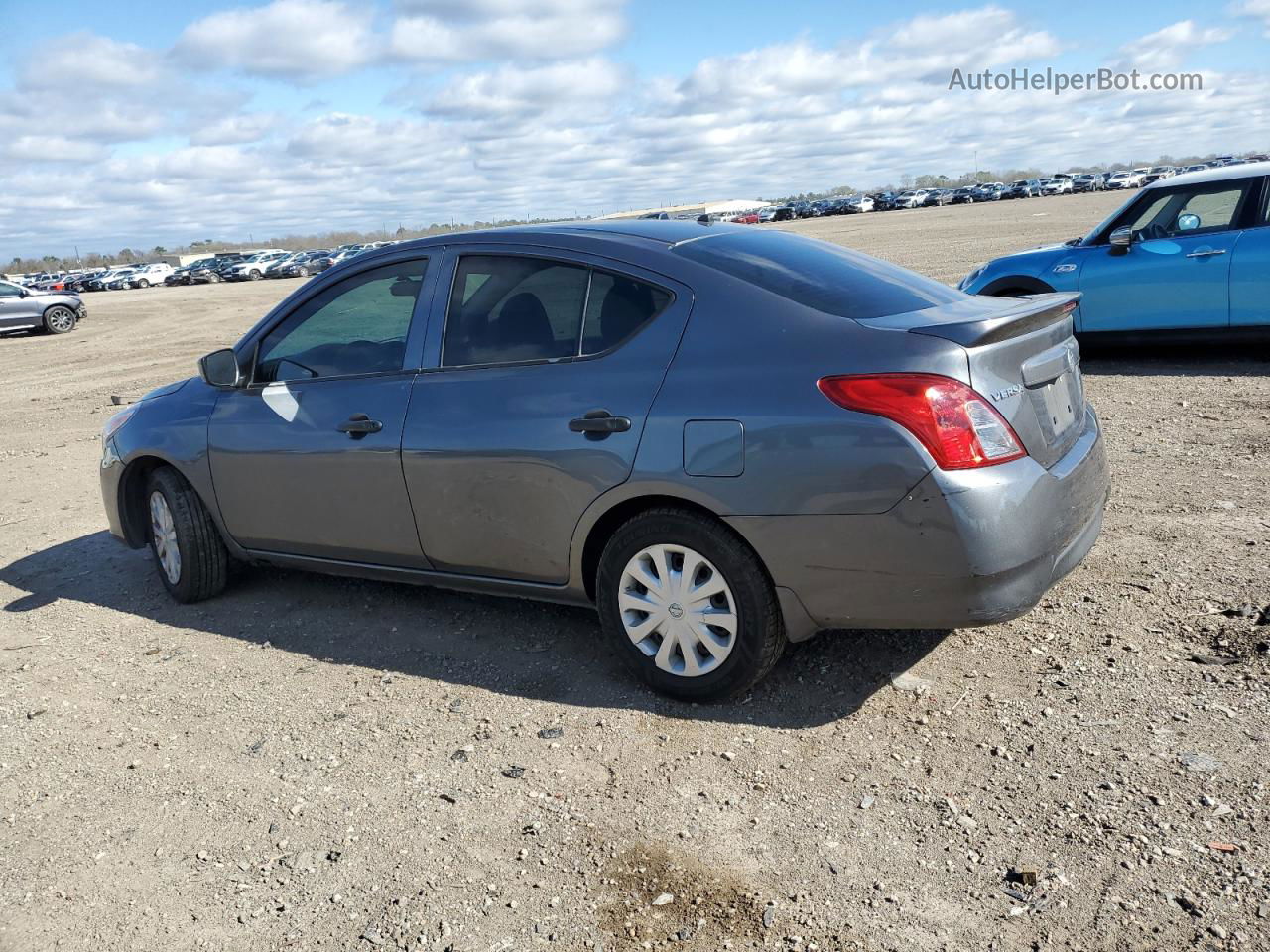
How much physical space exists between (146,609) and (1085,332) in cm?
810

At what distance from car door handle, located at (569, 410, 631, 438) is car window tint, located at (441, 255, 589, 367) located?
0.98 ft

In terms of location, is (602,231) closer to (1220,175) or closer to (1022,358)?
(1022,358)

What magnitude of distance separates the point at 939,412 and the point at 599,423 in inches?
46.8

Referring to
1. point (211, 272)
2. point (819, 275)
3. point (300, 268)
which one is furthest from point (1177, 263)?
point (211, 272)

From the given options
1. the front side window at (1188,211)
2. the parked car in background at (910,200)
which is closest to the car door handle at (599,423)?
the front side window at (1188,211)

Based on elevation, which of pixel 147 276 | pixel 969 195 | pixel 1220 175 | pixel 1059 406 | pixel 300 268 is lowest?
pixel 1059 406

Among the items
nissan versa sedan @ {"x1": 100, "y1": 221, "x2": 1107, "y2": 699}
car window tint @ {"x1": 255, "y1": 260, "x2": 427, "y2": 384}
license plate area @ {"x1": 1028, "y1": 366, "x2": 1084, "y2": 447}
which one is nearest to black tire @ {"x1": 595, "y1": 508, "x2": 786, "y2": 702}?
nissan versa sedan @ {"x1": 100, "y1": 221, "x2": 1107, "y2": 699}

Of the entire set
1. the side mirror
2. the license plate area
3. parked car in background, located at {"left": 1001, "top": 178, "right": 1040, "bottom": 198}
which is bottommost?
the license plate area

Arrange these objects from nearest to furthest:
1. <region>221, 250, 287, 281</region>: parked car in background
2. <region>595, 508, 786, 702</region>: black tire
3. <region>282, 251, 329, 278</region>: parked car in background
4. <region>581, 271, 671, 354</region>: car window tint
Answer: <region>595, 508, 786, 702</region>: black tire
<region>581, 271, 671, 354</region>: car window tint
<region>282, 251, 329, 278</region>: parked car in background
<region>221, 250, 287, 281</region>: parked car in background

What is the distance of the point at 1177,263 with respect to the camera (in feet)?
30.6

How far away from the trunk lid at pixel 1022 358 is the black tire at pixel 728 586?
0.90 metres

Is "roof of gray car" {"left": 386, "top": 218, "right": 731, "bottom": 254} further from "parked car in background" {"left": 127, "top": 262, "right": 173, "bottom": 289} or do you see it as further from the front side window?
"parked car in background" {"left": 127, "top": 262, "right": 173, "bottom": 289}

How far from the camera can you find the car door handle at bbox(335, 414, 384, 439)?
4570mm

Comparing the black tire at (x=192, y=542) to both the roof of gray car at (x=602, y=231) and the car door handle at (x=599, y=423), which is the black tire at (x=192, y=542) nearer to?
the roof of gray car at (x=602, y=231)
